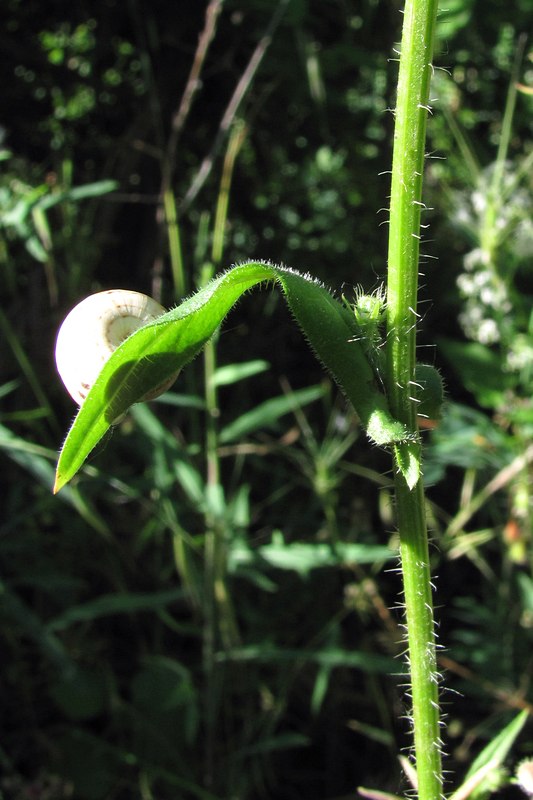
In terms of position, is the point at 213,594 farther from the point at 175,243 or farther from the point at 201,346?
the point at 201,346

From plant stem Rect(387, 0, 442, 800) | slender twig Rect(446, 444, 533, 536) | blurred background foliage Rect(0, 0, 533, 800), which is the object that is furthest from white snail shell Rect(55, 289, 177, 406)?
slender twig Rect(446, 444, 533, 536)

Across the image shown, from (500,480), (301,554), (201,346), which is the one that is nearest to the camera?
(201,346)

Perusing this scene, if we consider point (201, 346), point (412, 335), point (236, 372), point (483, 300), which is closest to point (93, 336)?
point (201, 346)

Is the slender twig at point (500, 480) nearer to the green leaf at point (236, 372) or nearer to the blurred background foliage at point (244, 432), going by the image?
the blurred background foliage at point (244, 432)

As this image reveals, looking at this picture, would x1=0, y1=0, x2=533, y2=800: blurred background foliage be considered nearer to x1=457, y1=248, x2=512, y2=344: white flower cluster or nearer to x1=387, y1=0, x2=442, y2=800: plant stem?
x1=457, y1=248, x2=512, y2=344: white flower cluster

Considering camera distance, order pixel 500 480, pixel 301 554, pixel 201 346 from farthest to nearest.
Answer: pixel 500 480, pixel 301 554, pixel 201 346

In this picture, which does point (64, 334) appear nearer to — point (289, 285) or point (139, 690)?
point (289, 285)
